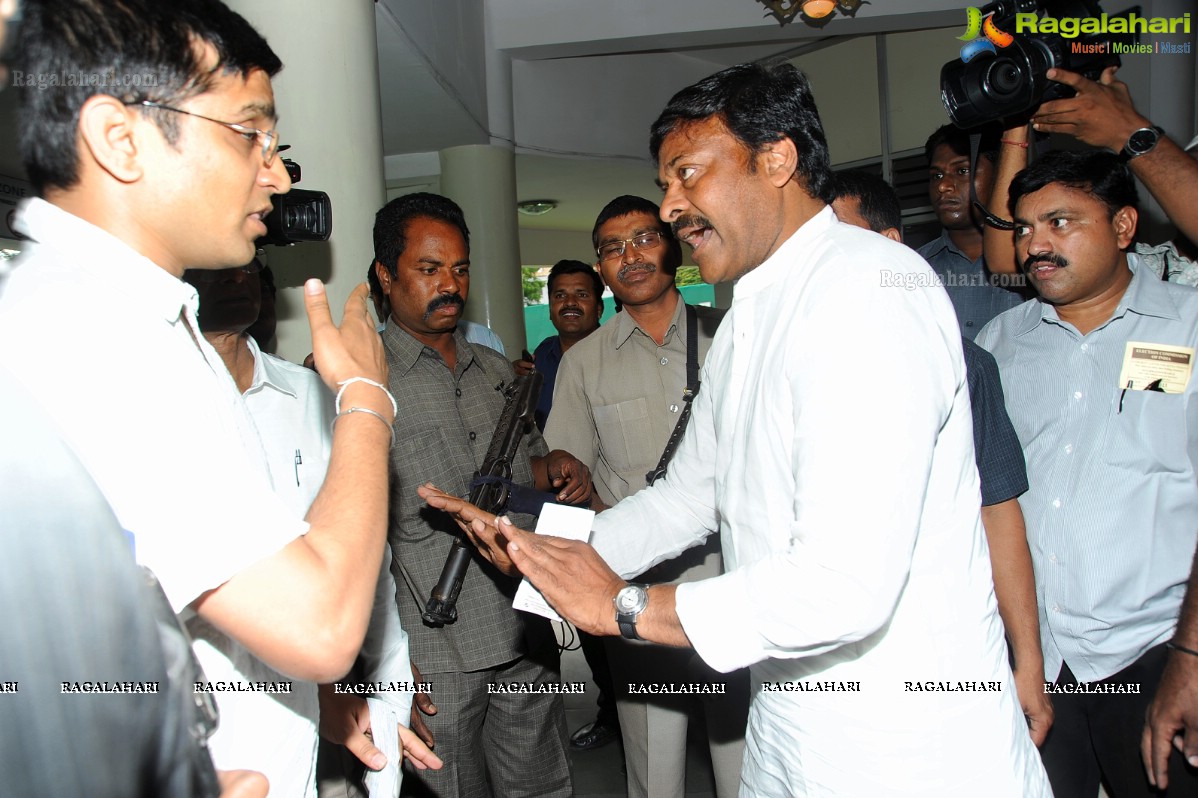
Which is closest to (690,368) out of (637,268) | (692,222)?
(637,268)

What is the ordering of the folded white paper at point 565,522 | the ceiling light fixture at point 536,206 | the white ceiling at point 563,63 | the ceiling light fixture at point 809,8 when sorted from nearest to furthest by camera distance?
the folded white paper at point 565,522 < the white ceiling at point 563,63 < the ceiling light fixture at point 809,8 < the ceiling light fixture at point 536,206

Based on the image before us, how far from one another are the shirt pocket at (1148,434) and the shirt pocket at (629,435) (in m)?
1.38

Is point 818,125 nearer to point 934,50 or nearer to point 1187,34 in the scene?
point 1187,34

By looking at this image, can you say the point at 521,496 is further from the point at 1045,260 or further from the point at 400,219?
the point at 1045,260

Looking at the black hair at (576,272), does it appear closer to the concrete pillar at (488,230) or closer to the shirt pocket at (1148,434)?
the concrete pillar at (488,230)

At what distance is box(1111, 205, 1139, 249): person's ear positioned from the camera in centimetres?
221

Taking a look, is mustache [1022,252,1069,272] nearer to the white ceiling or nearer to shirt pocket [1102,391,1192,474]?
shirt pocket [1102,391,1192,474]

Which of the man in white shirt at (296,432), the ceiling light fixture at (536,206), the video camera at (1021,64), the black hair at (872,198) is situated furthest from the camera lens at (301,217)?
the ceiling light fixture at (536,206)

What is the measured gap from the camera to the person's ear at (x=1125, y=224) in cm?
221

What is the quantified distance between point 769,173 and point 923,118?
687cm

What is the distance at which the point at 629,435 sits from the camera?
286 cm

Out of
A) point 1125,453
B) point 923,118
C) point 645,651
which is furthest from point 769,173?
point 923,118

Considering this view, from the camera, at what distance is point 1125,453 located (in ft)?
6.54

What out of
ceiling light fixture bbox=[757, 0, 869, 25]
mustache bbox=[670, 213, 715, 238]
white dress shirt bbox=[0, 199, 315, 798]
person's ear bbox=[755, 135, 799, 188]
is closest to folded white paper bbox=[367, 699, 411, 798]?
white dress shirt bbox=[0, 199, 315, 798]
